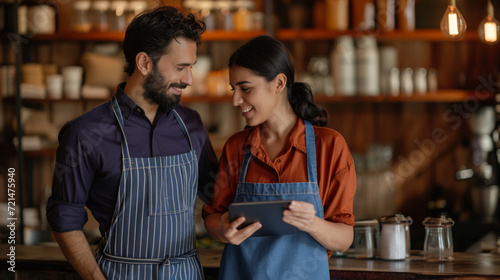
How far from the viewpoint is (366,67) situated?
383cm

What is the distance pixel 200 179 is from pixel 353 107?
2.36 meters

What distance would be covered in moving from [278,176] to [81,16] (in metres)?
2.57

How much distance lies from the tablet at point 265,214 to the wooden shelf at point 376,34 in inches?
95.8

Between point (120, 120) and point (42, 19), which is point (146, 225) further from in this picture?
point (42, 19)

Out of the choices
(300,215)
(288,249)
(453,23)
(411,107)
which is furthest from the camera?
(411,107)

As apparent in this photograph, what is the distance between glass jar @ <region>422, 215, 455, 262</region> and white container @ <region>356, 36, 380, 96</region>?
1.79 meters

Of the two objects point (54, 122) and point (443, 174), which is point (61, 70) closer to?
point (54, 122)

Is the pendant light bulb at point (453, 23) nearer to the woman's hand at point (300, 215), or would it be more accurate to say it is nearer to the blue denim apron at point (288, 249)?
the blue denim apron at point (288, 249)

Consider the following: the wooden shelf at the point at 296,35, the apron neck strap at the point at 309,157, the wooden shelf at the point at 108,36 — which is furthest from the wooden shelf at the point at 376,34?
the apron neck strap at the point at 309,157

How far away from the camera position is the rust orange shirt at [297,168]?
168 centimetres

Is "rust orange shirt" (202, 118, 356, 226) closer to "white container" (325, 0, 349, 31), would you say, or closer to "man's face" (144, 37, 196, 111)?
"man's face" (144, 37, 196, 111)

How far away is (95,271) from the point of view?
1.73m

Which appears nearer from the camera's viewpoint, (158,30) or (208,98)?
(158,30)

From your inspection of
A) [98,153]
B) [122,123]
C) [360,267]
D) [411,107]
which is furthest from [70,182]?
[411,107]
